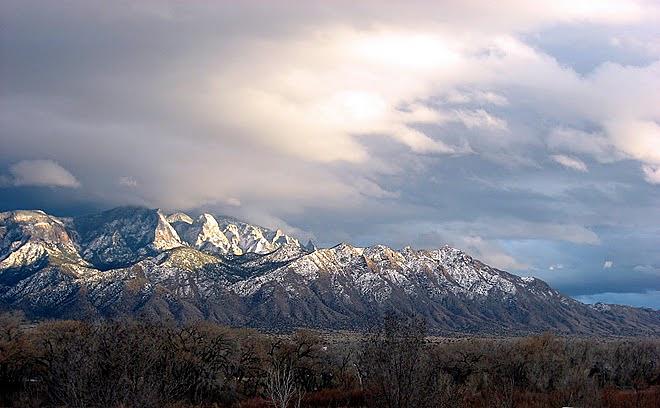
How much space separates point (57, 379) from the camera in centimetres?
4162

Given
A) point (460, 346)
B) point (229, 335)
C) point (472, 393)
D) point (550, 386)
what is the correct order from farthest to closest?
point (460, 346), point (229, 335), point (550, 386), point (472, 393)

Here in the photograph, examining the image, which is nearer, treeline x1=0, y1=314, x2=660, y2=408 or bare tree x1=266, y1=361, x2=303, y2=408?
bare tree x1=266, y1=361, x2=303, y2=408

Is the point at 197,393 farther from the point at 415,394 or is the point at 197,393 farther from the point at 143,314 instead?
the point at 415,394

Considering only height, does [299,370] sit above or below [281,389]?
below

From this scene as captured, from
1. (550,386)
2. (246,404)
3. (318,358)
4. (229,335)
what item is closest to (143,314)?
(246,404)

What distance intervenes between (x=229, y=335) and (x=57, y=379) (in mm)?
55657

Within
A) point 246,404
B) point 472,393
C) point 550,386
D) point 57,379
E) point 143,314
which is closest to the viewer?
point 57,379

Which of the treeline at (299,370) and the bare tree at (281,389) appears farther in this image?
the treeline at (299,370)

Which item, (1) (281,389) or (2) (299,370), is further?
(2) (299,370)

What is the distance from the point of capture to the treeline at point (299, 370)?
4259 cm

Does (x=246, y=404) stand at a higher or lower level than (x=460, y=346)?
lower

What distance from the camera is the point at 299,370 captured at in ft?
313

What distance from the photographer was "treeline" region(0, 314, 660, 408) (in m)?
42.6

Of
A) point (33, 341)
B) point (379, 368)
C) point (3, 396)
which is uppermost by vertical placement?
point (379, 368)
